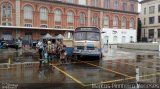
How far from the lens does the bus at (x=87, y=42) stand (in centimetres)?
1859

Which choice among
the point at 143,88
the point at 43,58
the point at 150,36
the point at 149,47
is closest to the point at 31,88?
the point at 143,88

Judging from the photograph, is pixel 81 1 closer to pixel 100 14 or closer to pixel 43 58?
pixel 100 14

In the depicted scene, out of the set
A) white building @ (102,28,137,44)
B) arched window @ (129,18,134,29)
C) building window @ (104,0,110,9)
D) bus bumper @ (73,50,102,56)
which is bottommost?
bus bumper @ (73,50,102,56)

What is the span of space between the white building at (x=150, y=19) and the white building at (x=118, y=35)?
10881 mm

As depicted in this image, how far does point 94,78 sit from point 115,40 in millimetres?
50874

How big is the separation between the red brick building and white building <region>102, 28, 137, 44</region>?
1.47 metres

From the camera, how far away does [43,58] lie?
1756 cm

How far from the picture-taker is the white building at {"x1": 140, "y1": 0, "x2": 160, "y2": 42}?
71062mm

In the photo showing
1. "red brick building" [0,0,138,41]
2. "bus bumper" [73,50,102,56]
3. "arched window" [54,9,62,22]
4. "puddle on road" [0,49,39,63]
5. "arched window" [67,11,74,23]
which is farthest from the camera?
"arched window" [67,11,74,23]

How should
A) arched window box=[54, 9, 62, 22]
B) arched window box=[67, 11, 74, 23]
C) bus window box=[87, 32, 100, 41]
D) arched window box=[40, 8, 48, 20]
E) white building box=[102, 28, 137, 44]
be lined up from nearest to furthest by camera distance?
1. bus window box=[87, 32, 100, 41]
2. arched window box=[40, 8, 48, 20]
3. arched window box=[54, 9, 62, 22]
4. arched window box=[67, 11, 74, 23]
5. white building box=[102, 28, 137, 44]

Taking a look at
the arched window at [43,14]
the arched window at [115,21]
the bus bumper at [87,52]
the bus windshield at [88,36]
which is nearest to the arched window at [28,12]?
the arched window at [43,14]

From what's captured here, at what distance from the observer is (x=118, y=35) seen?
60812mm

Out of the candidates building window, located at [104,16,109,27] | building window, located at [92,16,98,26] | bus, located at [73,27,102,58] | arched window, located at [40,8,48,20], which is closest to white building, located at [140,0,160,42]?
building window, located at [104,16,109,27]

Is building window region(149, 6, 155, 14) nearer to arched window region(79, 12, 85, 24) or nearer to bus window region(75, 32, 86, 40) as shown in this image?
arched window region(79, 12, 85, 24)
